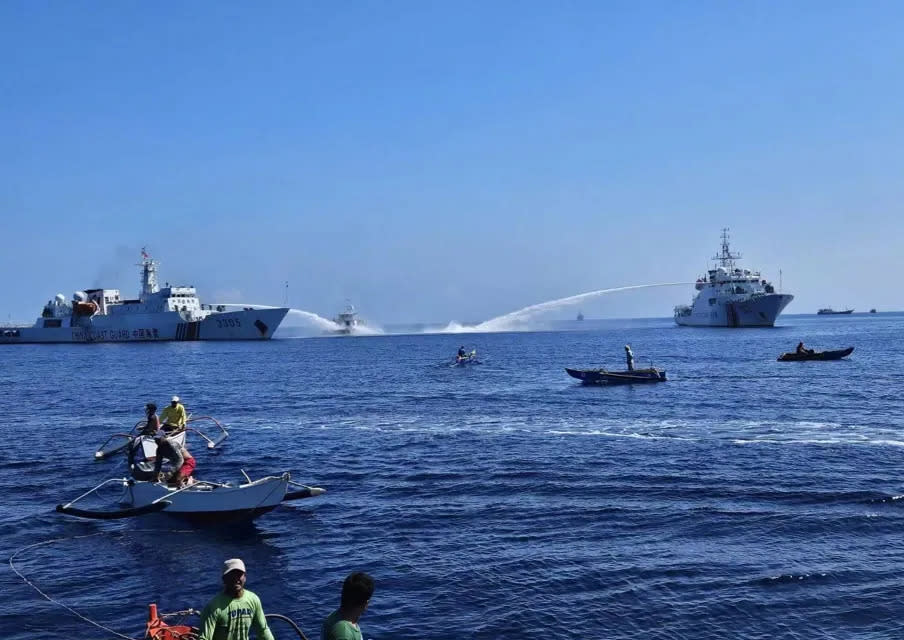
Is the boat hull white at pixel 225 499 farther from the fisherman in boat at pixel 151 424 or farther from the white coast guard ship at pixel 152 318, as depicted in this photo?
the white coast guard ship at pixel 152 318

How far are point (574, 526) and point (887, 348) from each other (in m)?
100

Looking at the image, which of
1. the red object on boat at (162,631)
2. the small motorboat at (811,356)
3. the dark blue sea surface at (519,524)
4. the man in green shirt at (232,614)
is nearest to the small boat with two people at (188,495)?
the dark blue sea surface at (519,524)

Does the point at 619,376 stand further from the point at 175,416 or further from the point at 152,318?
the point at 152,318

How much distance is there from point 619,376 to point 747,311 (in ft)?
368

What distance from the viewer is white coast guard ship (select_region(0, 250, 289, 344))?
147375 mm

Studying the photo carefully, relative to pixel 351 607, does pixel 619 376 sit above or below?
below

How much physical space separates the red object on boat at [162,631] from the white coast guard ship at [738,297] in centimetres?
15905

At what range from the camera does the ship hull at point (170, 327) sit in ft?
484

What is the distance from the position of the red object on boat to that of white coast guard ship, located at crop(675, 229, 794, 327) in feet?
522

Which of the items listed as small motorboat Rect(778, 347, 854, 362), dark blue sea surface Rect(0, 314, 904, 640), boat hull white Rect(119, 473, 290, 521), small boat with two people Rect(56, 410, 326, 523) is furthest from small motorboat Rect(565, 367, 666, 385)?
boat hull white Rect(119, 473, 290, 521)

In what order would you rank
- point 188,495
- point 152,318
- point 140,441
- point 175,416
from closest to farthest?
point 188,495 < point 140,441 < point 175,416 < point 152,318

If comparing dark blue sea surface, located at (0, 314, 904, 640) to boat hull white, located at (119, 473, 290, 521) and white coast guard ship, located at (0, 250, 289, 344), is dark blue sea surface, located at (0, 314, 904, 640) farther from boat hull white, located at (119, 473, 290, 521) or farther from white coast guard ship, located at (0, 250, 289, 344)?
white coast guard ship, located at (0, 250, 289, 344)

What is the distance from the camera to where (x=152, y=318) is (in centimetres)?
14675

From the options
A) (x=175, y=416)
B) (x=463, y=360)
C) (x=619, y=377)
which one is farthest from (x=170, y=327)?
(x=175, y=416)
